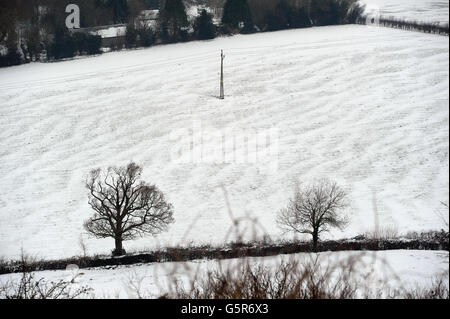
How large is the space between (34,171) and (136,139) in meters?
8.59

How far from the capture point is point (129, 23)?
50812 millimetres

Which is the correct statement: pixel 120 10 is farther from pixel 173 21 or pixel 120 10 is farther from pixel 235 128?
pixel 235 128

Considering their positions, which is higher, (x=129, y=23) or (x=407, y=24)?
(x=129, y=23)

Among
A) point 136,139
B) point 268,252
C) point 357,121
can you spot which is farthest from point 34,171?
point 357,121

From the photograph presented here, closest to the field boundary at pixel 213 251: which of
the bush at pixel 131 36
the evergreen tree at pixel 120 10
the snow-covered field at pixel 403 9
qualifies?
the snow-covered field at pixel 403 9

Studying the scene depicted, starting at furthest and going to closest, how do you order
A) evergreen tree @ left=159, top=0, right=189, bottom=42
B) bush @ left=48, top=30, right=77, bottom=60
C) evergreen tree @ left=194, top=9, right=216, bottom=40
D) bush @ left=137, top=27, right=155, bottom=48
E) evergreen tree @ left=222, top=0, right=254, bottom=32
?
bush @ left=137, top=27, right=155, bottom=48 < bush @ left=48, top=30, right=77, bottom=60 < evergreen tree @ left=222, top=0, right=254, bottom=32 < evergreen tree @ left=159, top=0, right=189, bottom=42 < evergreen tree @ left=194, top=9, right=216, bottom=40

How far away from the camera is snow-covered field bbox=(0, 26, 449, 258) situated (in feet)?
78.8

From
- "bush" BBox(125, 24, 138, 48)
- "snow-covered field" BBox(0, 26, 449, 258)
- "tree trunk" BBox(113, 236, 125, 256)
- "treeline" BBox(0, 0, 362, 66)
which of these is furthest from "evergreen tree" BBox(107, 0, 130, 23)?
"tree trunk" BBox(113, 236, 125, 256)

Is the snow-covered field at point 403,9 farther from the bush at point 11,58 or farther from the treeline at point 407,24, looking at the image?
the bush at point 11,58

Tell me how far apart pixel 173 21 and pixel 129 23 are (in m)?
6.41

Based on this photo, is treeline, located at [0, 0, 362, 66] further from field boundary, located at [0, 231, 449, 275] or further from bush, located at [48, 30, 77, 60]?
field boundary, located at [0, 231, 449, 275]

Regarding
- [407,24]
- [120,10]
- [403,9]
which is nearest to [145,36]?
[120,10]

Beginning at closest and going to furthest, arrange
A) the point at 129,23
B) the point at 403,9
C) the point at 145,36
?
→ the point at 403,9, the point at 145,36, the point at 129,23

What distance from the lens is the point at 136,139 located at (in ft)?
114
